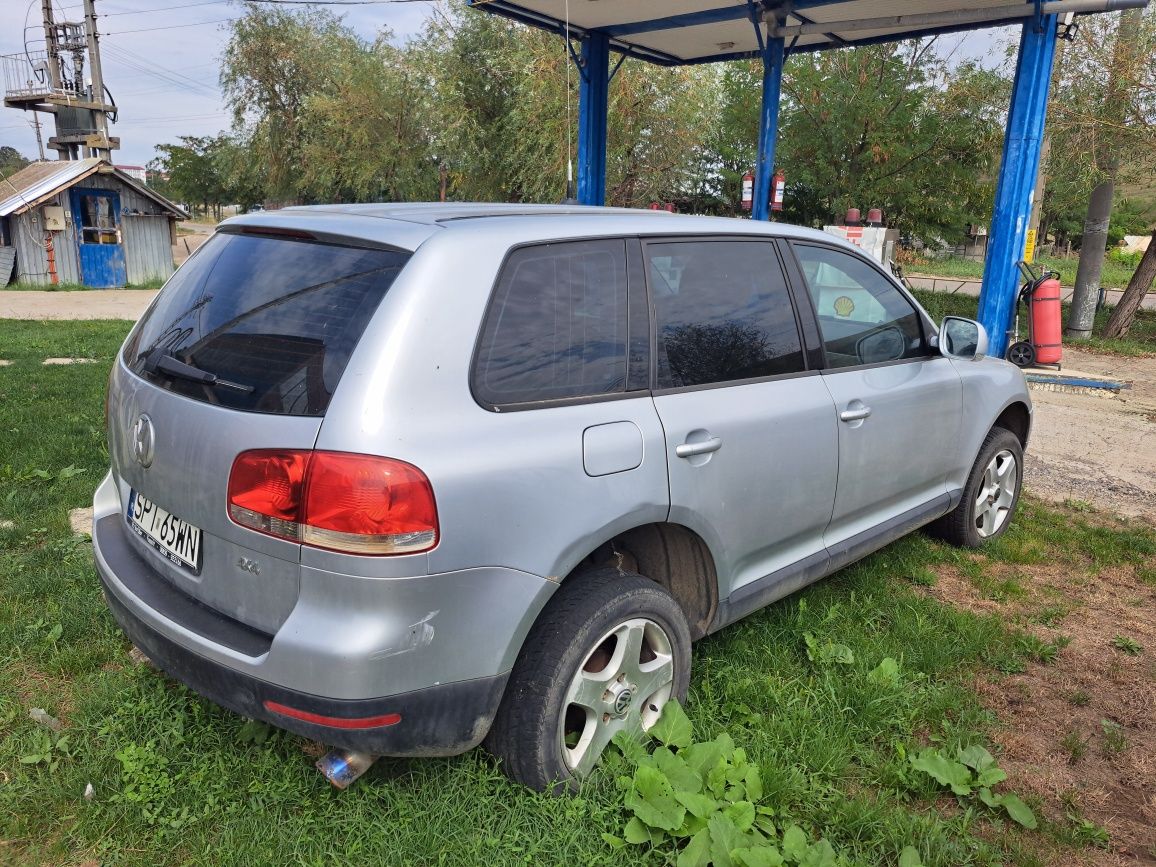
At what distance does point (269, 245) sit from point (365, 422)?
87 centimetres

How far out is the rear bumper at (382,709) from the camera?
6.79 feet

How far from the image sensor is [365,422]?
203 cm

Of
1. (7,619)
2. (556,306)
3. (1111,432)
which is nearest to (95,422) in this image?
(7,619)

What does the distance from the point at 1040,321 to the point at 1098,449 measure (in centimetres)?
324

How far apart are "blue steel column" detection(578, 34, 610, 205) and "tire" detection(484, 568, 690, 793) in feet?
37.9

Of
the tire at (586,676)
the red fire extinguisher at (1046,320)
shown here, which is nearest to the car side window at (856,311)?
the tire at (586,676)

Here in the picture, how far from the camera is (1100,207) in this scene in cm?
1305

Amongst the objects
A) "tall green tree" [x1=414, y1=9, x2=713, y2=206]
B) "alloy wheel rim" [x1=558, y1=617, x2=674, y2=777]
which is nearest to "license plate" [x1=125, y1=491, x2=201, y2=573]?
"alloy wheel rim" [x1=558, y1=617, x2=674, y2=777]

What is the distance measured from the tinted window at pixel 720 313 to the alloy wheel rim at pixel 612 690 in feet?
2.59

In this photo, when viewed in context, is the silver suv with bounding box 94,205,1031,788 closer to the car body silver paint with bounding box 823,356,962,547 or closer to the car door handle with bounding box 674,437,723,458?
the car door handle with bounding box 674,437,723,458

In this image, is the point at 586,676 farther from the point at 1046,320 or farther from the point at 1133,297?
the point at 1133,297

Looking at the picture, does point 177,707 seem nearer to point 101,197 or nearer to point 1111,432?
point 1111,432

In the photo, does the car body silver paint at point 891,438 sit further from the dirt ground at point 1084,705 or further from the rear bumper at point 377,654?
the rear bumper at point 377,654

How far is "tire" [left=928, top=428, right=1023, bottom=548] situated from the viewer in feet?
14.5
